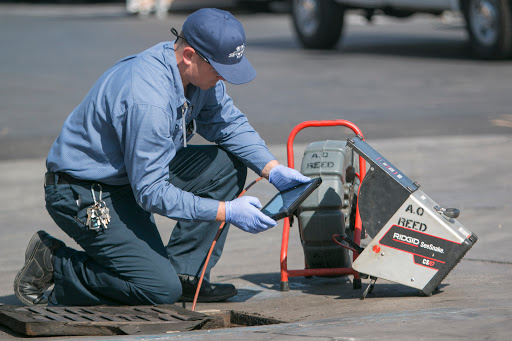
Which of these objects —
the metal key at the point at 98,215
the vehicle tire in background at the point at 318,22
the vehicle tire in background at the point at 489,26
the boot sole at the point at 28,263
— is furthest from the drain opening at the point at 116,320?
the vehicle tire in background at the point at 318,22

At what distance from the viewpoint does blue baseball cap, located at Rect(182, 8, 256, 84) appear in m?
3.87

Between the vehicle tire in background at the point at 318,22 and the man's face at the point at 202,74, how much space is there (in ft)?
34.5

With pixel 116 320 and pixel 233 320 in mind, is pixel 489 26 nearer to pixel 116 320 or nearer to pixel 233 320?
pixel 233 320

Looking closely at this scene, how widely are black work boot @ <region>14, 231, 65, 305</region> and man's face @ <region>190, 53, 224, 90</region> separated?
42.6 inches

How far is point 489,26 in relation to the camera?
12.2m

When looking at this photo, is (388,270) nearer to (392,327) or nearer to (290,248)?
(392,327)

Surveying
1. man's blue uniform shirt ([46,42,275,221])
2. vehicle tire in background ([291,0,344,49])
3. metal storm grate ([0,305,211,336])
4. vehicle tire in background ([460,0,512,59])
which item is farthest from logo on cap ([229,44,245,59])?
vehicle tire in background ([291,0,344,49])

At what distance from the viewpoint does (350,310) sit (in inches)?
159

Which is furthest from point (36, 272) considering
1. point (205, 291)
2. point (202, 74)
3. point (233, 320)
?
point (202, 74)

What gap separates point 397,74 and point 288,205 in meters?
8.21

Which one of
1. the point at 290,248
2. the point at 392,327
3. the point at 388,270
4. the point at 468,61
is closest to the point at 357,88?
the point at 468,61

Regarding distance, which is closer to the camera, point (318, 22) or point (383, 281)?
point (383, 281)

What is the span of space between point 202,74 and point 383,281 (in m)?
1.49

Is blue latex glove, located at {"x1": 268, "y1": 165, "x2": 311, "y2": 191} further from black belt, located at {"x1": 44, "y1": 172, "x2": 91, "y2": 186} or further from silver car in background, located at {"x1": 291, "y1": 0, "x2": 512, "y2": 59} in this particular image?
silver car in background, located at {"x1": 291, "y1": 0, "x2": 512, "y2": 59}
